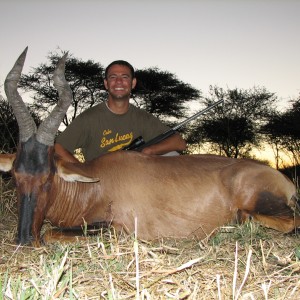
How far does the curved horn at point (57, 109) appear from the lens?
340cm

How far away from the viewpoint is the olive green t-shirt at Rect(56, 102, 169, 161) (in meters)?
4.93

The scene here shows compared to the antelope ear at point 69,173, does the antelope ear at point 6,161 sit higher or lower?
higher

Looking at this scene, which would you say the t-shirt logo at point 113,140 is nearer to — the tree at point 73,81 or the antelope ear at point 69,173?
the antelope ear at point 69,173

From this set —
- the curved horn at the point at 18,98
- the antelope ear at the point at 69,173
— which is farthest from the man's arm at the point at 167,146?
the curved horn at the point at 18,98

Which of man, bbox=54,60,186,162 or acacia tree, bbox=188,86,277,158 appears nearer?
man, bbox=54,60,186,162

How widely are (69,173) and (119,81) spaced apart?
6.84 ft

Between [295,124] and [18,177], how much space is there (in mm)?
16594

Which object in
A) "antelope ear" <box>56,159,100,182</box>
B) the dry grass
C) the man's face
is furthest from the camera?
the man's face

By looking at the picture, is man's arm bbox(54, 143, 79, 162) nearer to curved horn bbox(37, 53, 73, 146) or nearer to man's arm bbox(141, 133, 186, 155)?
man's arm bbox(141, 133, 186, 155)

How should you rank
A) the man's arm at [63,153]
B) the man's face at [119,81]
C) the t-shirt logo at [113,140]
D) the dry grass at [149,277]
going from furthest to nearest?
the man's face at [119,81] < the t-shirt logo at [113,140] < the man's arm at [63,153] < the dry grass at [149,277]

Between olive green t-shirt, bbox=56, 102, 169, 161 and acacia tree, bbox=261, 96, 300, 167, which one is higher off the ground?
acacia tree, bbox=261, 96, 300, 167

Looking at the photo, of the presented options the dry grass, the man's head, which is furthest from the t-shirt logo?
the dry grass

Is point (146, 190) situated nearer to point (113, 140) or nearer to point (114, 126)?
point (113, 140)

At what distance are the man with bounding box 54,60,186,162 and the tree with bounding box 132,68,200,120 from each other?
14.0 m
